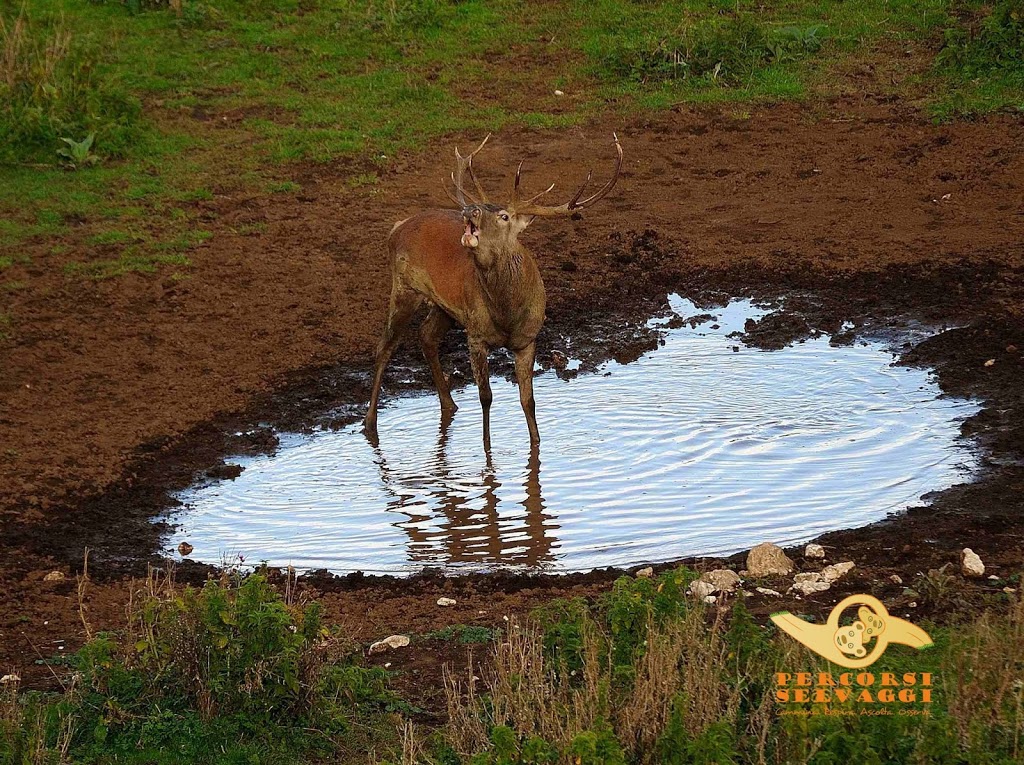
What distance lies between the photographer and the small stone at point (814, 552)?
6.94 metres

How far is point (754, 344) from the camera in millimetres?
10742

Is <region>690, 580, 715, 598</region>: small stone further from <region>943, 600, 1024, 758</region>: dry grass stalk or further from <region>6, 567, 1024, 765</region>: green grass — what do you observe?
<region>943, 600, 1024, 758</region>: dry grass stalk

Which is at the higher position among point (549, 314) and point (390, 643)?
point (549, 314)

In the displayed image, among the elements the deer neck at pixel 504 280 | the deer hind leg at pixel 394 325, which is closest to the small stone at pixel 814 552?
the deer neck at pixel 504 280

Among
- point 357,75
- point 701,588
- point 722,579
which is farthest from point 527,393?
point 357,75

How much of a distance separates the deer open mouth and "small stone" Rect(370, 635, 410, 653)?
9.39 ft

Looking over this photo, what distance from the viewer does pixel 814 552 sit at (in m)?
6.95

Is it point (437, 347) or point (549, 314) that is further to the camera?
point (549, 314)

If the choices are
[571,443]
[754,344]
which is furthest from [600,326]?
[571,443]

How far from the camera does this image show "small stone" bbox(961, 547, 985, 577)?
6.26 m

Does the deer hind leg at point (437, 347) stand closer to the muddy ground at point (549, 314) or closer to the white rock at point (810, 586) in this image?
the muddy ground at point (549, 314)

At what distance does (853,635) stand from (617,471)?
384 cm

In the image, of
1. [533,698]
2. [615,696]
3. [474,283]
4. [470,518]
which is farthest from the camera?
[474,283]

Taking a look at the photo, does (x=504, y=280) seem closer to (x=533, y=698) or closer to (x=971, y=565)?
(x=971, y=565)
